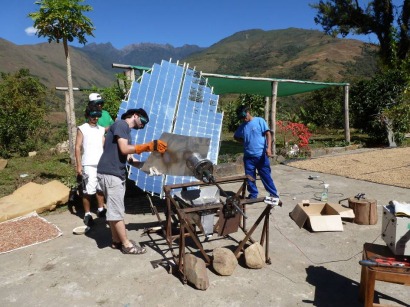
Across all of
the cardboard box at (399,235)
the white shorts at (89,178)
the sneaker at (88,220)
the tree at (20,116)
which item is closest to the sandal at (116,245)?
the sneaker at (88,220)

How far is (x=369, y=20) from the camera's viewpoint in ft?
83.6

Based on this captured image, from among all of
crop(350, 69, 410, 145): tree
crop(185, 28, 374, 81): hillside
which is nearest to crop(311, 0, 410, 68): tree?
crop(350, 69, 410, 145): tree

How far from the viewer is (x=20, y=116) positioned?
45.0 ft

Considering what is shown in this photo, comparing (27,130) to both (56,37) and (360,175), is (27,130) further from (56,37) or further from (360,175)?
(360,175)

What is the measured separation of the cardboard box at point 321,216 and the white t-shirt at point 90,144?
3.69 meters

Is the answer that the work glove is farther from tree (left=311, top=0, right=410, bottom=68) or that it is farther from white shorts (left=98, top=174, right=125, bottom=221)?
tree (left=311, top=0, right=410, bottom=68)

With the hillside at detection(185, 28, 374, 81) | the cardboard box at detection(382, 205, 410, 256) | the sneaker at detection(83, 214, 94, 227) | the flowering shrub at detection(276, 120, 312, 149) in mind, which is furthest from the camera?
the hillside at detection(185, 28, 374, 81)

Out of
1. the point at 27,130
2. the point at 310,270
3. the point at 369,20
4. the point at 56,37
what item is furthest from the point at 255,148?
the point at 369,20

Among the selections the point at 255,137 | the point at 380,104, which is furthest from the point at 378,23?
the point at 255,137

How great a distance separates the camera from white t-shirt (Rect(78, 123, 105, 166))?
5750 millimetres

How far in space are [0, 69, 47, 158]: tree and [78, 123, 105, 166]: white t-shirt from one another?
876cm

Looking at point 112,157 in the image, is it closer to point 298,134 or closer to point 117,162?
point 117,162

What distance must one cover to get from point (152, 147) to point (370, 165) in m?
9.01

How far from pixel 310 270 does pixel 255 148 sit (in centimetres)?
264
